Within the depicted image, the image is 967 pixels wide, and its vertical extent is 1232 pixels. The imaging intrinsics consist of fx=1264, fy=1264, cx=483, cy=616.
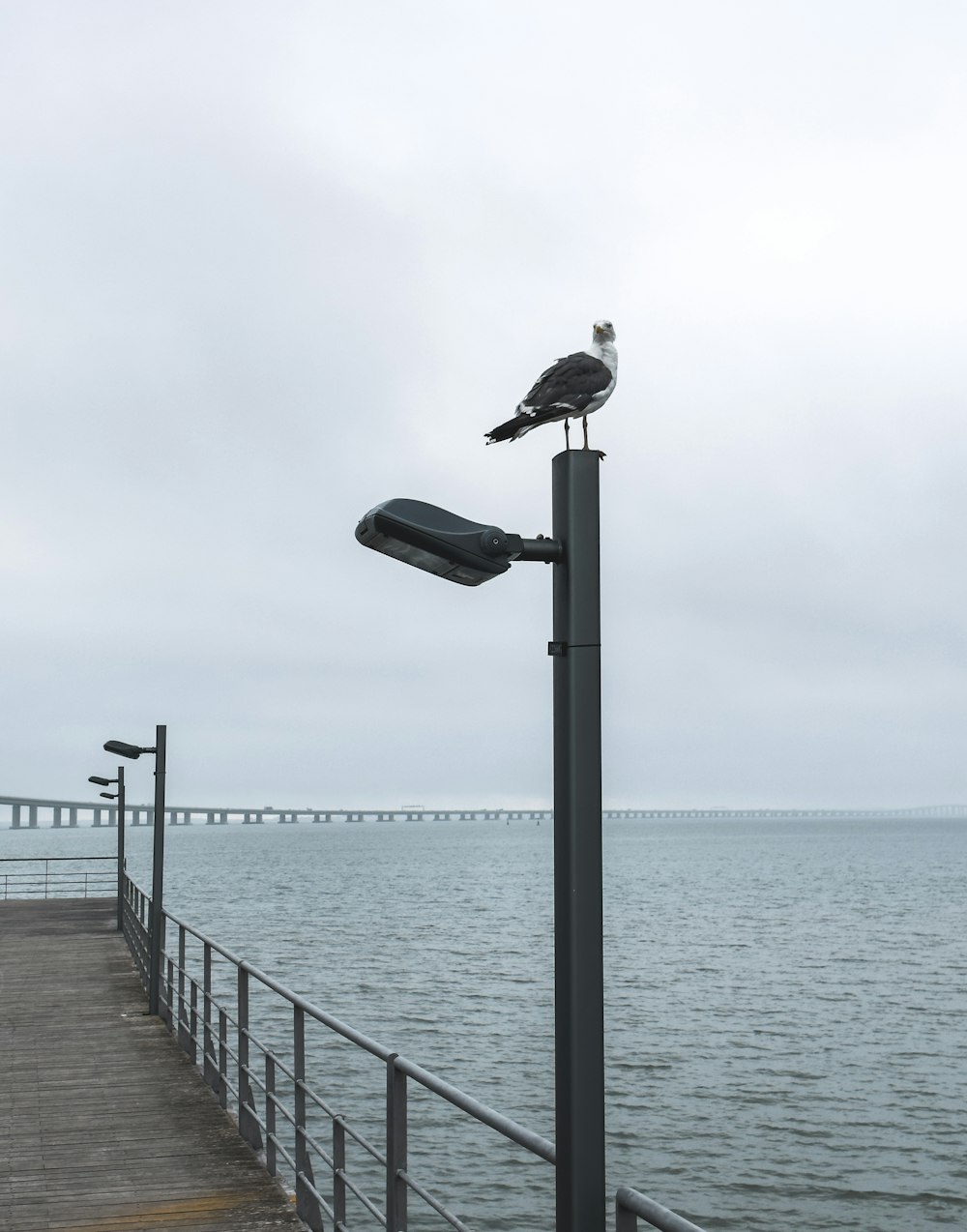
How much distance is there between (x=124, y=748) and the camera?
1570cm

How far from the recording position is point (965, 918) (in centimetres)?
6034

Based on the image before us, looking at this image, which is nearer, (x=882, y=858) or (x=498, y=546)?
(x=498, y=546)

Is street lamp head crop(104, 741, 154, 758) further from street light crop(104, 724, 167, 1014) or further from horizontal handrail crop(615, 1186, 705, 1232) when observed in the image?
horizontal handrail crop(615, 1186, 705, 1232)

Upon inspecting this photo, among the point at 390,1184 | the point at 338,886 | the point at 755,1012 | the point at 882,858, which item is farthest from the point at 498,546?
the point at 882,858

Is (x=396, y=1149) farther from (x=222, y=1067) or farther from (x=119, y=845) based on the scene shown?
(x=119, y=845)

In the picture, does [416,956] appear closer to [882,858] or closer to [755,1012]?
[755,1012]

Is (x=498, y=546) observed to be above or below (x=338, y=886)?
above

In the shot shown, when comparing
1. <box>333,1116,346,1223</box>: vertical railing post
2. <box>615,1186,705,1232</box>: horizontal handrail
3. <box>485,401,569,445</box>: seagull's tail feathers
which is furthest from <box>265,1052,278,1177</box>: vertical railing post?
<box>485,401,569,445</box>: seagull's tail feathers

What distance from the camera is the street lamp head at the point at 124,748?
49.8 ft

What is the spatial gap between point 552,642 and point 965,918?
2473 inches

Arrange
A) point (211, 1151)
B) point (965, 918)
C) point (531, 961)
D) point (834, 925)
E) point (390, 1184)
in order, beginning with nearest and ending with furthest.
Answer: point (390, 1184) < point (211, 1151) < point (531, 961) < point (834, 925) < point (965, 918)

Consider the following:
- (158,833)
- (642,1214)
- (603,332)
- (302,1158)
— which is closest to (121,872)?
(158,833)

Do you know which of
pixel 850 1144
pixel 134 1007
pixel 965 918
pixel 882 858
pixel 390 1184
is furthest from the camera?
pixel 882 858

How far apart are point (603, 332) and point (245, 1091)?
617cm
